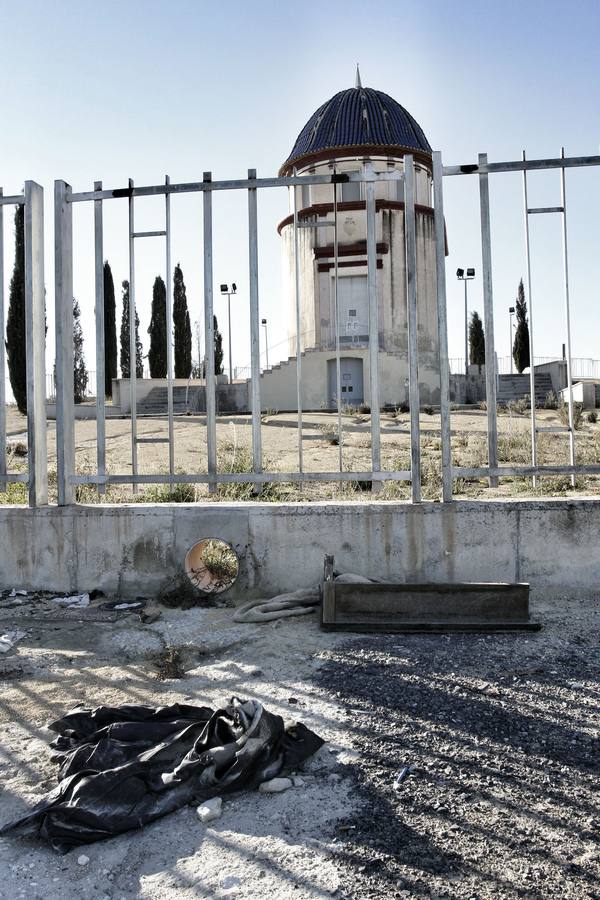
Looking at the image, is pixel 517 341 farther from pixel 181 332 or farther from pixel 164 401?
pixel 164 401

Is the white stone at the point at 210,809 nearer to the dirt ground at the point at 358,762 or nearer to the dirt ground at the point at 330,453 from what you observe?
the dirt ground at the point at 358,762

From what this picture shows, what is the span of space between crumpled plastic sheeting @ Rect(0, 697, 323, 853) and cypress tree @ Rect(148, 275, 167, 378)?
126ft

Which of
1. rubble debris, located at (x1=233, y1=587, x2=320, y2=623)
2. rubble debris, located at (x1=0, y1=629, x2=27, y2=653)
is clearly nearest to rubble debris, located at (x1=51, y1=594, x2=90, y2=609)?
rubble debris, located at (x1=0, y1=629, x2=27, y2=653)

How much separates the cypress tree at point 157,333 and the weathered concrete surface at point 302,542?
117ft

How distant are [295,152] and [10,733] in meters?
33.9

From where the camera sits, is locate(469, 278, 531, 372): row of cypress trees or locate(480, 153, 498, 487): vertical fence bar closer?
locate(480, 153, 498, 487): vertical fence bar

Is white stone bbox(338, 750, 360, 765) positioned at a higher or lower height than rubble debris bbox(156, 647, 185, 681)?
lower

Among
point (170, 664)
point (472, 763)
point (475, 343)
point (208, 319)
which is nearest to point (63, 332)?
point (208, 319)

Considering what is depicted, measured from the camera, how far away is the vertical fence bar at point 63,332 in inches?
252

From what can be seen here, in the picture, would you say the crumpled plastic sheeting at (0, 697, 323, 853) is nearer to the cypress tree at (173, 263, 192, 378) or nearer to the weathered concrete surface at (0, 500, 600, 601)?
the weathered concrete surface at (0, 500, 600, 601)

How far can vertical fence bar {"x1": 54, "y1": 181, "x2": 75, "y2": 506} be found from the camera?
6395 millimetres

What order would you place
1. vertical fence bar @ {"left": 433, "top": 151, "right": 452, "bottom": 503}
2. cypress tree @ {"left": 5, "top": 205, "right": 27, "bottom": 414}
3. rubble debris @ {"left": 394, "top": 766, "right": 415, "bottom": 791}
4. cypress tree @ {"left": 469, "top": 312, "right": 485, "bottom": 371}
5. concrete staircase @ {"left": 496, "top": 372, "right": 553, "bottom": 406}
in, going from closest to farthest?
1. rubble debris @ {"left": 394, "top": 766, "right": 415, "bottom": 791}
2. vertical fence bar @ {"left": 433, "top": 151, "right": 452, "bottom": 503}
3. cypress tree @ {"left": 5, "top": 205, "right": 27, "bottom": 414}
4. concrete staircase @ {"left": 496, "top": 372, "right": 553, "bottom": 406}
5. cypress tree @ {"left": 469, "top": 312, "right": 485, "bottom": 371}

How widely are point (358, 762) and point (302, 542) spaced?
110 inches

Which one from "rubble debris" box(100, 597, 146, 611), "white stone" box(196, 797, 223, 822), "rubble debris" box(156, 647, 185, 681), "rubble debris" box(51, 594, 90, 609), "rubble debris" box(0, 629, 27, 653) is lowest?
"white stone" box(196, 797, 223, 822)
